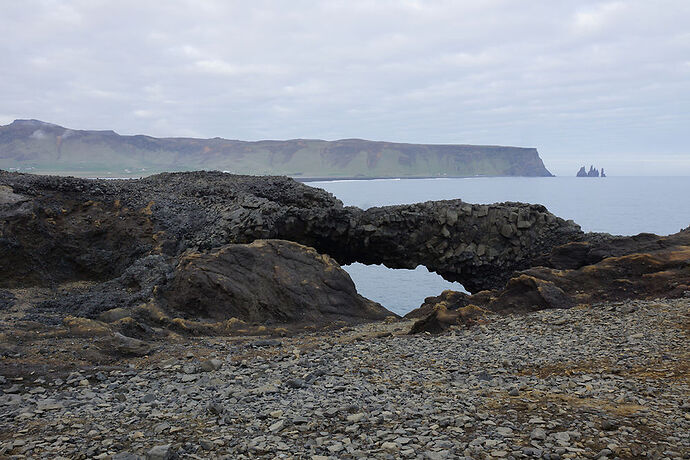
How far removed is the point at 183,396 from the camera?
8.04 meters

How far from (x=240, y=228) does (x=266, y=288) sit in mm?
6256

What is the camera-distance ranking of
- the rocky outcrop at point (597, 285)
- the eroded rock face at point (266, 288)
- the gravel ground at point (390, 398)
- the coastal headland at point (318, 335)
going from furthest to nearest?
the eroded rock face at point (266, 288)
the rocky outcrop at point (597, 285)
the coastal headland at point (318, 335)
the gravel ground at point (390, 398)

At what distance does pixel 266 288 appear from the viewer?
1609 centimetres

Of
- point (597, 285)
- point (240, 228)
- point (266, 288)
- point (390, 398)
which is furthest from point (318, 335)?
point (240, 228)

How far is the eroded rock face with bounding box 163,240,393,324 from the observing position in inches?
588

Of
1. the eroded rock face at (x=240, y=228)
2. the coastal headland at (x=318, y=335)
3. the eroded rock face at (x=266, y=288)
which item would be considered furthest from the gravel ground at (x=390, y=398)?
the eroded rock face at (x=240, y=228)

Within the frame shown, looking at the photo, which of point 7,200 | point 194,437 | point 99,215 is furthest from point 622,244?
point 7,200

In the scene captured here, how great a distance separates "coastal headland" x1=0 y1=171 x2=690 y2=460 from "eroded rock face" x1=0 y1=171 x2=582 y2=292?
3.9 inches

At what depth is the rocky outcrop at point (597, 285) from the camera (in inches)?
530

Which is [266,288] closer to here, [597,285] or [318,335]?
[318,335]

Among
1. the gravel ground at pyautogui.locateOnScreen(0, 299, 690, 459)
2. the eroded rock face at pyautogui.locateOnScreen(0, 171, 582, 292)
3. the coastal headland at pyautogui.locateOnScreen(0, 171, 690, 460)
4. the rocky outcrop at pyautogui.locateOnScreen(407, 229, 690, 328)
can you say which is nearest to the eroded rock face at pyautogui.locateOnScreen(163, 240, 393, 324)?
the coastal headland at pyautogui.locateOnScreen(0, 171, 690, 460)

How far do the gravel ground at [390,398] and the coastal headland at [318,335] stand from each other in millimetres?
43

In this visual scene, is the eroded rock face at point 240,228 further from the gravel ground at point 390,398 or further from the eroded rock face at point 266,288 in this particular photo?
the gravel ground at point 390,398

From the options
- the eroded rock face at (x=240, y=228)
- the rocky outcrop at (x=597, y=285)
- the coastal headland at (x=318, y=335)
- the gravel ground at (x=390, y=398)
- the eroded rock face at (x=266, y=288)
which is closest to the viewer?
the gravel ground at (x=390, y=398)
